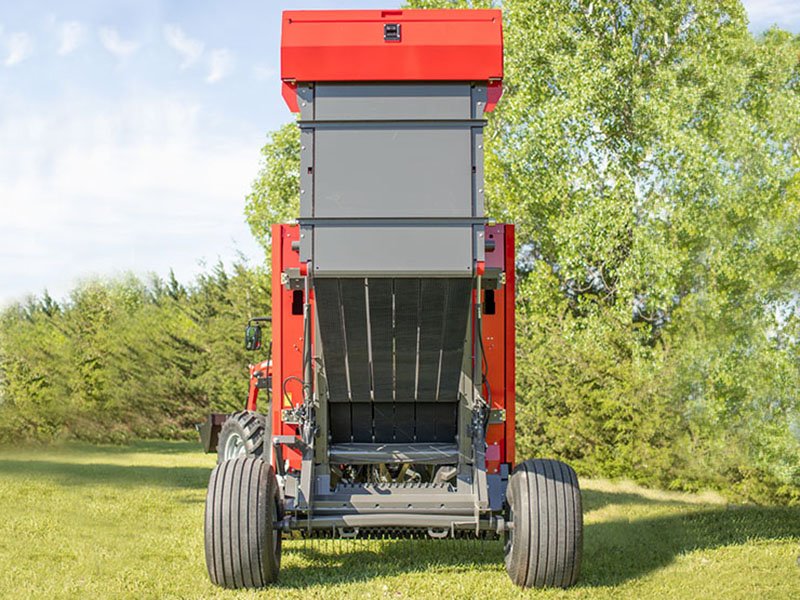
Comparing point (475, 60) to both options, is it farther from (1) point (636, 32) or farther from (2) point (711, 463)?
(1) point (636, 32)

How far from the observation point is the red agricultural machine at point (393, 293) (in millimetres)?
6836

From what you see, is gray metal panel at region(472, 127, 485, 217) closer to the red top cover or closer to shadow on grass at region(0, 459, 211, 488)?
the red top cover

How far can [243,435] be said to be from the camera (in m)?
10.7

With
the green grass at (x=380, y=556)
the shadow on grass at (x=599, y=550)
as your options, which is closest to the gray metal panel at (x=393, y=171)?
the green grass at (x=380, y=556)

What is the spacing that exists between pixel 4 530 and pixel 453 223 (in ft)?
20.1

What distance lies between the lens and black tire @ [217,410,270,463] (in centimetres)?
1036

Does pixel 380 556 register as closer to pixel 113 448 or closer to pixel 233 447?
pixel 233 447

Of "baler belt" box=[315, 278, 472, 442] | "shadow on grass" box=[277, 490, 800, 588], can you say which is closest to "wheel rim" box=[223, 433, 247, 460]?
"shadow on grass" box=[277, 490, 800, 588]

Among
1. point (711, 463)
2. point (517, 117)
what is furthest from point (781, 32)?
point (711, 463)

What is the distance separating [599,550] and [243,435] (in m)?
3.85

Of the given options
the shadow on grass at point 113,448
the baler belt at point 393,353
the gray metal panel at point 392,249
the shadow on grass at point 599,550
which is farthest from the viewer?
the shadow on grass at point 113,448

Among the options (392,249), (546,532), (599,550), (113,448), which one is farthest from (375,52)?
(113,448)

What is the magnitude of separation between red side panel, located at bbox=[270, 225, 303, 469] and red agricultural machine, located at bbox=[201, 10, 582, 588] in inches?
14.9

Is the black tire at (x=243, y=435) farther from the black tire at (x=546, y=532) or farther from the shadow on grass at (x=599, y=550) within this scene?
the black tire at (x=546, y=532)
